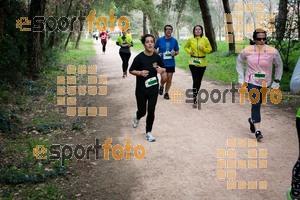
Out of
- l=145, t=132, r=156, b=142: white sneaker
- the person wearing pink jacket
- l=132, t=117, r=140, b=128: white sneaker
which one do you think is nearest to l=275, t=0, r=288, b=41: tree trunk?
the person wearing pink jacket

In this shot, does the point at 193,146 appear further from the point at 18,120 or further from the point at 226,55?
the point at 226,55

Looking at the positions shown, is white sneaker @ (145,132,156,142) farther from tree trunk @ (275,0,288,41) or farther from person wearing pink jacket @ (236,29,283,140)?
tree trunk @ (275,0,288,41)

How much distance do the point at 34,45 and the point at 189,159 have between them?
9818 mm

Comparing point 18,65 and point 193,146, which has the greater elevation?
point 18,65

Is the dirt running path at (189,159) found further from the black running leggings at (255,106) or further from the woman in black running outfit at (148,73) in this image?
the woman in black running outfit at (148,73)

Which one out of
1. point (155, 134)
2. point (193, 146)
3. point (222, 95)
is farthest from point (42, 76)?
point (193, 146)

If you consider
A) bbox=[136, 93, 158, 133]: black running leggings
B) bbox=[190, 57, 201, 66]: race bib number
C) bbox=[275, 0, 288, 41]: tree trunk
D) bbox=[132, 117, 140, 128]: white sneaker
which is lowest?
bbox=[132, 117, 140, 128]: white sneaker

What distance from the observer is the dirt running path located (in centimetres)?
535

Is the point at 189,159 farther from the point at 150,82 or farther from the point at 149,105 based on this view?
the point at 150,82

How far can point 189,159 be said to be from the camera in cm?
651

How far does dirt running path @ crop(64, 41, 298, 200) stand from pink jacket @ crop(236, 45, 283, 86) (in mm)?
1277

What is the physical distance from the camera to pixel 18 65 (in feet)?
44.7

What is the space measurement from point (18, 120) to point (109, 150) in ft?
10.0

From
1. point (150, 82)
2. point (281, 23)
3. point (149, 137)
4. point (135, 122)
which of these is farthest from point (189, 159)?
point (281, 23)
